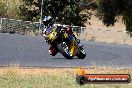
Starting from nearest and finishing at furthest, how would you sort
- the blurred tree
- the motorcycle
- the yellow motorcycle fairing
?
the motorcycle < the yellow motorcycle fairing < the blurred tree

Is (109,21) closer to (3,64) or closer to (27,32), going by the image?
(27,32)

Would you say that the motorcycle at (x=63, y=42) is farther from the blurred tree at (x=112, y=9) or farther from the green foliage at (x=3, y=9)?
the blurred tree at (x=112, y=9)

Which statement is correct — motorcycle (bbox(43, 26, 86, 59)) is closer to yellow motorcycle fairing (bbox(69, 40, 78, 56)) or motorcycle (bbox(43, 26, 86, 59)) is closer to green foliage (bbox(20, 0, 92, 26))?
yellow motorcycle fairing (bbox(69, 40, 78, 56))

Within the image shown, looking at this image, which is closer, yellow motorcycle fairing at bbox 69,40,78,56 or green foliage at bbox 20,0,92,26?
yellow motorcycle fairing at bbox 69,40,78,56

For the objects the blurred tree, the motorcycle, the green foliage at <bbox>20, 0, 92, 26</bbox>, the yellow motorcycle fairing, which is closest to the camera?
the motorcycle

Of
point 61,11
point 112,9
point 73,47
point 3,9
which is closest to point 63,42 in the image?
point 73,47

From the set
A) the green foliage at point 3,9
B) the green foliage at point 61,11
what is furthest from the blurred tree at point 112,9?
the green foliage at point 3,9

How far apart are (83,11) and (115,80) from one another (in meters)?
59.4

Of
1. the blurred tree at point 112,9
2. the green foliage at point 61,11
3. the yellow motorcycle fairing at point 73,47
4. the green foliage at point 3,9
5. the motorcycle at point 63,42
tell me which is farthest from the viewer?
the blurred tree at point 112,9

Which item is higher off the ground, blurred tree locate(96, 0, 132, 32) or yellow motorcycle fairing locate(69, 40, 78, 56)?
yellow motorcycle fairing locate(69, 40, 78, 56)

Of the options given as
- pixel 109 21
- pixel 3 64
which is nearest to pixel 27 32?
pixel 109 21

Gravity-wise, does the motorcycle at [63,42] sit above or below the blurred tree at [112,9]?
above

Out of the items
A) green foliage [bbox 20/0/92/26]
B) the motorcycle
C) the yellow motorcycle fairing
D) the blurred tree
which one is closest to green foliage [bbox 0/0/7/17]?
green foliage [bbox 20/0/92/26]

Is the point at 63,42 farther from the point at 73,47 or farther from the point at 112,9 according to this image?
the point at 112,9
